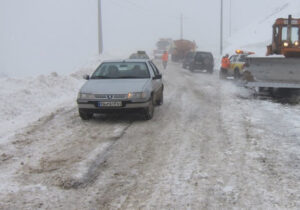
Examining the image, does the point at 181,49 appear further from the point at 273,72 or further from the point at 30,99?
the point at 30,99

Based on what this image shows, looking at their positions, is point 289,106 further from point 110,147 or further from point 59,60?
point 59,60

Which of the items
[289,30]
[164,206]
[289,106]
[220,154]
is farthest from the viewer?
[289,30]

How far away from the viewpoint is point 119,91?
822 centimetres

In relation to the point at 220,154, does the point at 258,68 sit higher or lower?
higher

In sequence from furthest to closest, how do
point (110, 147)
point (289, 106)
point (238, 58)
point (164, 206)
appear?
1. point (238, 58)
2. point (289, 106)
3. point (110, 147)
4. point (164, 206)

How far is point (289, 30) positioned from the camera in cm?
1467

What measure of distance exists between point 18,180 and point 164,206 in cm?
209

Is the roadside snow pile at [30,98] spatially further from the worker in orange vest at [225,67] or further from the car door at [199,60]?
the car door at [199,60]

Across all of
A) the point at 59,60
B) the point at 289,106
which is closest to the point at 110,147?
the point at 289,106

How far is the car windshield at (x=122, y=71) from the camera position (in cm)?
930

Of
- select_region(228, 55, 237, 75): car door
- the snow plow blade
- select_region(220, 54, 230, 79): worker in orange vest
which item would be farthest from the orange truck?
select_region(220, 54, 230, 79): worker in orange vest

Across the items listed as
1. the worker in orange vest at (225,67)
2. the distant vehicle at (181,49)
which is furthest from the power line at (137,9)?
the worker in orange vest at (225,67)

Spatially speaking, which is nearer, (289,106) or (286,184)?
(286,184)

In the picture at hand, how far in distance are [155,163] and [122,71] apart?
4437 millimetres
